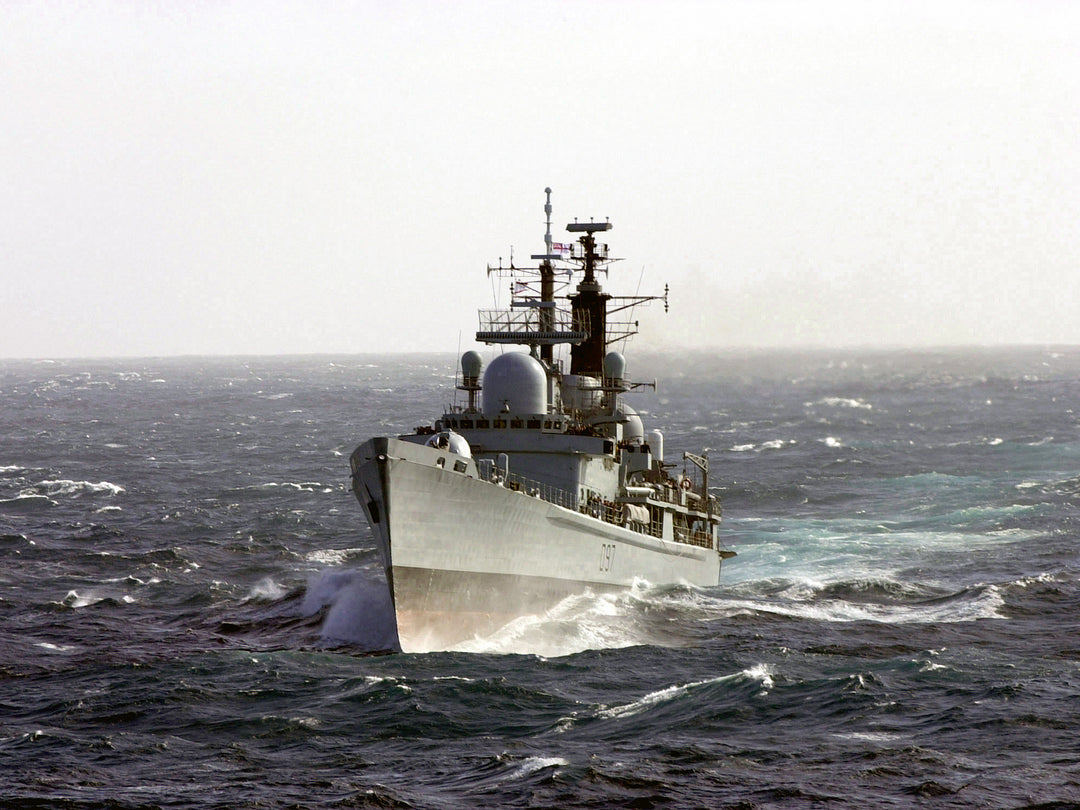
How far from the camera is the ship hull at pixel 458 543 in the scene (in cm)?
3144

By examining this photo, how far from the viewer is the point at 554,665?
3025 cm

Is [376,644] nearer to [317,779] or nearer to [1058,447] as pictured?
[317,779]

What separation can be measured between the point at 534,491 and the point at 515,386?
483cm

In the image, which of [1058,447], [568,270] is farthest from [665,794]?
[1058,447]

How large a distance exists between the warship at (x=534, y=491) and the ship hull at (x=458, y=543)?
0.13ft

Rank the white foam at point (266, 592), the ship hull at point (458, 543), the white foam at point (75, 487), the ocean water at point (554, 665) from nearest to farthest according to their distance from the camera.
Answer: the ocean water at point (554, 665) → the ship hull at point (458, 543) → the white foam at point (266, 592) → the white foam at point (75, 487)

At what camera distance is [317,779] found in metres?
21.4

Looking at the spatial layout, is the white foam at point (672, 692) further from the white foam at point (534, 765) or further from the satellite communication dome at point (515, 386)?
the satellite communication dome at point (515, 386)

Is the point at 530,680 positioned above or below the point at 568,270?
below

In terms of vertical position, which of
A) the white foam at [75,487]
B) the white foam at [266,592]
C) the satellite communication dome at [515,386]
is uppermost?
the satellite communication dome at [515,386]

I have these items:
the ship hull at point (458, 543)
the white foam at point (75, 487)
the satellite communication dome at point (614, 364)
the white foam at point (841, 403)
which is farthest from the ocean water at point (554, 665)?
the white foam at point (841, 403)

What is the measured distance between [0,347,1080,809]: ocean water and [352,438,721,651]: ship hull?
0.86m

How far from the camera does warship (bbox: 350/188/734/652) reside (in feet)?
105

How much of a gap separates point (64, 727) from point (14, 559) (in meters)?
22.4
